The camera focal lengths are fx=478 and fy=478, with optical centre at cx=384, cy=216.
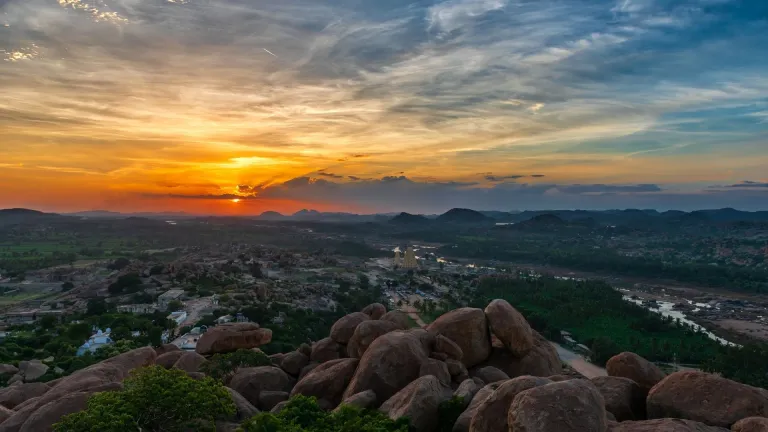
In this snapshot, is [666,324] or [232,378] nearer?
[232,378]

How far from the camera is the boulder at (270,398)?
26103mm

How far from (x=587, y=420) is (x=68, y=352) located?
192 ft

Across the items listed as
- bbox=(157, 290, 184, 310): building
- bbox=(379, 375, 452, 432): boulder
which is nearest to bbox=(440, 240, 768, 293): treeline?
bbox=(157, 290, 184, 310): building

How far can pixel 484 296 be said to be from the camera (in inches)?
4692

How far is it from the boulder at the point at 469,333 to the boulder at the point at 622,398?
24.4 feet

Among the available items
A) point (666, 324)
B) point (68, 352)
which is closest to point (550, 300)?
point (666, 324)

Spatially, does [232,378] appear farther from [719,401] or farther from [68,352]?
[68,352]

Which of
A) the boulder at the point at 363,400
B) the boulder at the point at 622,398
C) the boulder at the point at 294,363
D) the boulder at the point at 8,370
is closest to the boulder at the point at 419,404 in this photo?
the boulder at the point at 363,400

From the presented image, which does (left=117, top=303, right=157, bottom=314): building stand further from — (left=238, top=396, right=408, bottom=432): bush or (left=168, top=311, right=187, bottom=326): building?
(left=238, top=396, right=408, bottom=432): bush

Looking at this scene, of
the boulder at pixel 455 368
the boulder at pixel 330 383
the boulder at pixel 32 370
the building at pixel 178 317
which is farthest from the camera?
the building at pixel 178 317

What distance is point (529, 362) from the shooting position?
27609mm

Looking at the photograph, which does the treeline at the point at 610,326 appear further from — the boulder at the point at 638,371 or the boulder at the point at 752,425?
the boulder at the point at 752,425

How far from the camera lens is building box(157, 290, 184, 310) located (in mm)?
83250

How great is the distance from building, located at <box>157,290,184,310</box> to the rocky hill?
51.4 m
